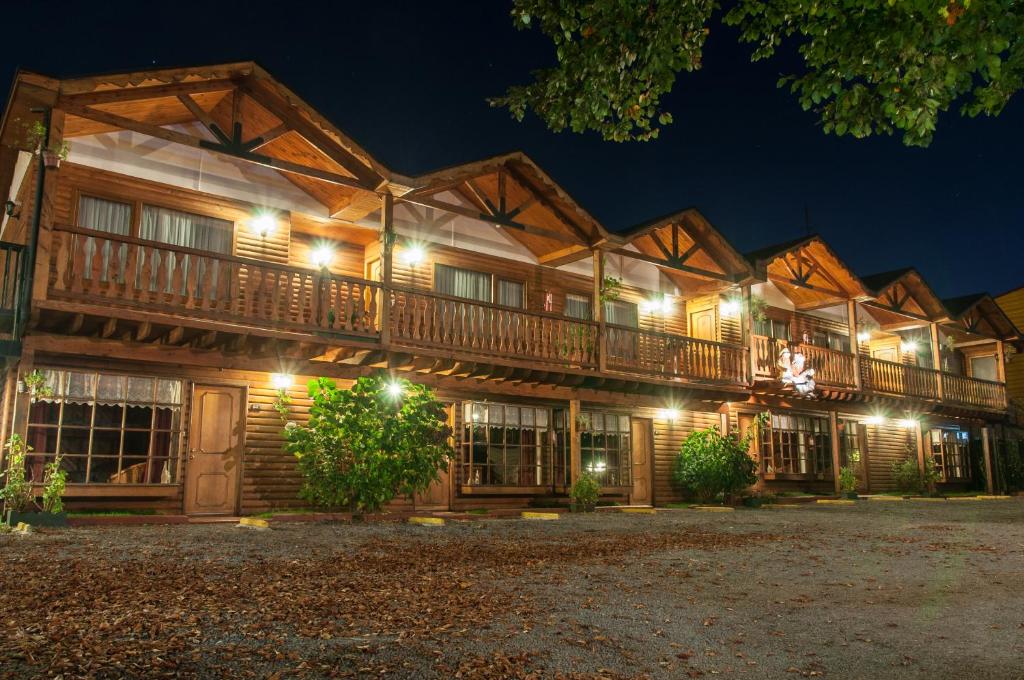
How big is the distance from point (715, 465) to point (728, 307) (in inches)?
162

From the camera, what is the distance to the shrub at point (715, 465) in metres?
19.6

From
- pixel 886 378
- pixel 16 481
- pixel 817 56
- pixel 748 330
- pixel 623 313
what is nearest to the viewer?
pixel 817 56

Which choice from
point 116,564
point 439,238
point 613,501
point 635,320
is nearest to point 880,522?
point 613,501

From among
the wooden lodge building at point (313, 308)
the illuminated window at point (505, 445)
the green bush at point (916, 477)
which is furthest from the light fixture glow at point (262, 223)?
the green bush at point (916, 477)

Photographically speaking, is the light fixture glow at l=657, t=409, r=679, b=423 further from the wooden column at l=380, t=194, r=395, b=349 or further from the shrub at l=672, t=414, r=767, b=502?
the wooden column at l=380, t=194, r=395, b=349

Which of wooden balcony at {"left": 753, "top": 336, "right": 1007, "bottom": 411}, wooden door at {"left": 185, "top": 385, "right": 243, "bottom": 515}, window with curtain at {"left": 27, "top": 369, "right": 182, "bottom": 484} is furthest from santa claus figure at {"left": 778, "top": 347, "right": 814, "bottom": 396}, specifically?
window with curtain at {"left": 27, "top": 369, "right": 182, "bottom": 484}

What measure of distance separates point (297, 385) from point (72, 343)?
4012 mm

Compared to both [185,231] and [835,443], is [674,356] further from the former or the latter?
→ [185,231]

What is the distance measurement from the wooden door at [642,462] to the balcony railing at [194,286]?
876cm

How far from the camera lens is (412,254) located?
56.0 ft

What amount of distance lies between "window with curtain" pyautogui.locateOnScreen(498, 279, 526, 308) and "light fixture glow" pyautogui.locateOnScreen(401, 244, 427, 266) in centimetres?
224

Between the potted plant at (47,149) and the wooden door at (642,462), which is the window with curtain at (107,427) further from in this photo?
the wooden door at (642,462)

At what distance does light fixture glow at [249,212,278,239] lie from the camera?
15117mm

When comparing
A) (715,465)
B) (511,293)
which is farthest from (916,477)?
(511,293)
